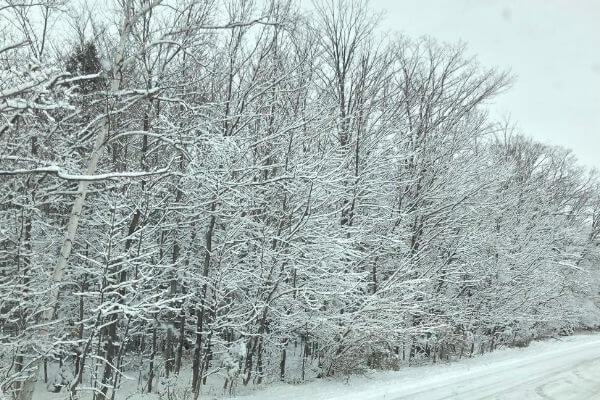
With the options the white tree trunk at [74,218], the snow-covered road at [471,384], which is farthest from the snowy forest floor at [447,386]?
the white tree trunk at [74,218]

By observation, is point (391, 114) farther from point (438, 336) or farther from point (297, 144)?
point (438, 336)

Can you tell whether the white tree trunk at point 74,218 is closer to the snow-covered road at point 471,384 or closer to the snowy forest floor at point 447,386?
the snowy forest floor at point 447,386

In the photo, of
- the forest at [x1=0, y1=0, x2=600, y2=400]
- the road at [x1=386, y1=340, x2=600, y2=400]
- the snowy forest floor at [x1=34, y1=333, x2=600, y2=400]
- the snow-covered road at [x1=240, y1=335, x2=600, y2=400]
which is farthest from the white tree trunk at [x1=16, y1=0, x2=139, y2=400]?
the road at [x1=386, y1=340, x2=600, y2=400]

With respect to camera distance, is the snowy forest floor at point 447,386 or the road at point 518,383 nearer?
the snowy forest floor at point 447,386

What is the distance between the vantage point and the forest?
782cm

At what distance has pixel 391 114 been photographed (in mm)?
15156

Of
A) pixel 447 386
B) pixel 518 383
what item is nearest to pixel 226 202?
pixel 447 386

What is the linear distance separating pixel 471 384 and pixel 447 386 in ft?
2.60

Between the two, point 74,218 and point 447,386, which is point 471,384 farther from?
point 74,218

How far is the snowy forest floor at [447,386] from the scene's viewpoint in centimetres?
927

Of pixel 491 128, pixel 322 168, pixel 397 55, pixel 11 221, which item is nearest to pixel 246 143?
pixel 322 168

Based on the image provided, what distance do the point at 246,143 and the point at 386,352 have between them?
7007 millimetres

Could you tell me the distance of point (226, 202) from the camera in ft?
31.9

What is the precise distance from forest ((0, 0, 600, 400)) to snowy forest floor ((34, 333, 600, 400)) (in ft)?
1.62
